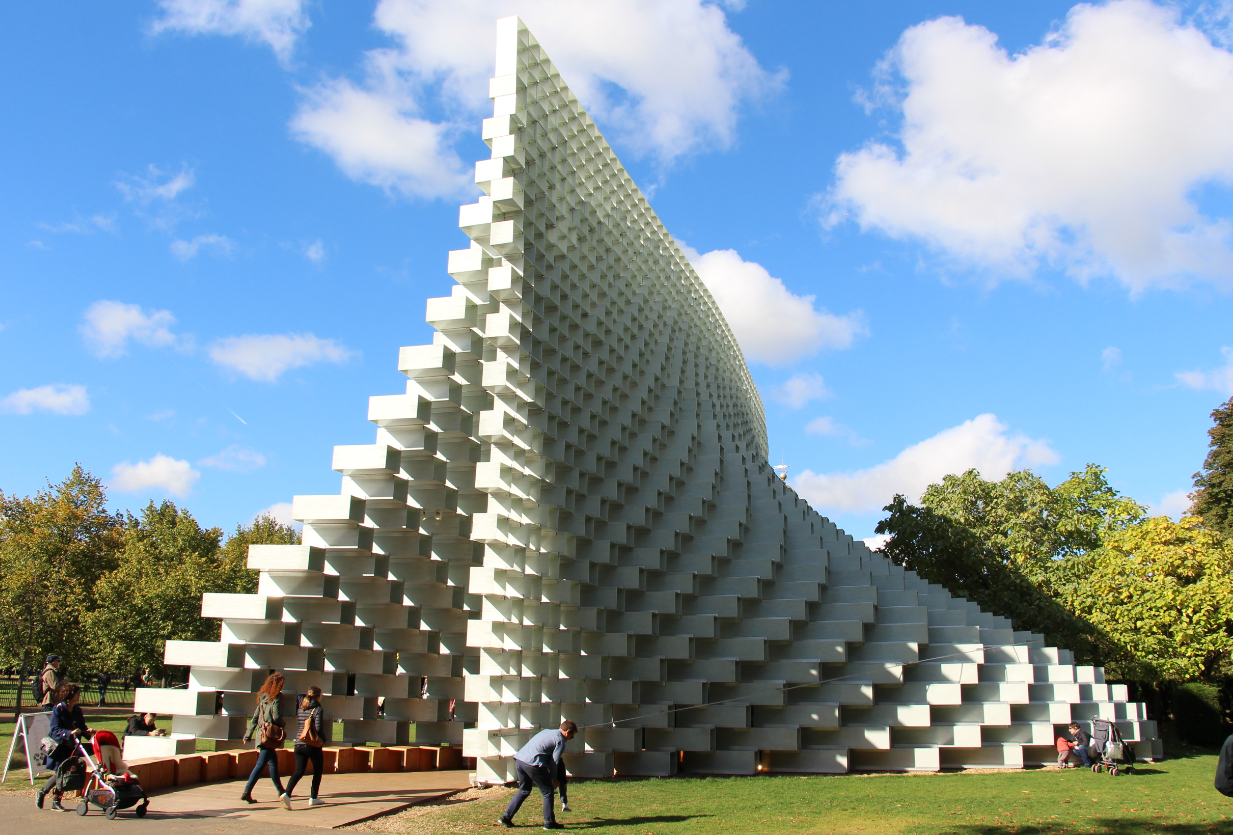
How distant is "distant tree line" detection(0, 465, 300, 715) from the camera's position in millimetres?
24156

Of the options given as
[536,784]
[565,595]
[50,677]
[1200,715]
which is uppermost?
[565,595]

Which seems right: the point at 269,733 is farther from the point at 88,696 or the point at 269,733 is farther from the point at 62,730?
the point at 88,696

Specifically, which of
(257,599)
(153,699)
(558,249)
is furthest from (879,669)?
(153,699)

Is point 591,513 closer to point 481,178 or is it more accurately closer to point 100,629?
point 481,178

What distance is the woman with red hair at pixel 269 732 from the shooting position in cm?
812

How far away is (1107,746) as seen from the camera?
41.8ft

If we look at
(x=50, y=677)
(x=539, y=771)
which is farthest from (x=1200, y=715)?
(x=50, y=677)

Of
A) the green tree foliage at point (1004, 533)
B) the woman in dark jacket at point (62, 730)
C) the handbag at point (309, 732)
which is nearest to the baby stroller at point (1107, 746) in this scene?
the handbag at point (309, 732)

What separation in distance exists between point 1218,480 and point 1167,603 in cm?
2002

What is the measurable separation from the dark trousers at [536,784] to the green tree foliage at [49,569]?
22168mm

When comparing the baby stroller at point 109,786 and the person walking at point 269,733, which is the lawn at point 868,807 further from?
the baby stroller at point 109,786

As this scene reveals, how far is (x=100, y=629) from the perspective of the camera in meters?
27.2

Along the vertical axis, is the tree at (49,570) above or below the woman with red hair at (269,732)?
above

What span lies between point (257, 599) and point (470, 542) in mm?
3432
